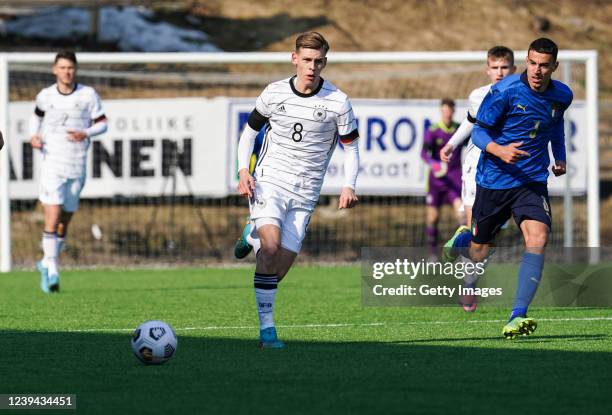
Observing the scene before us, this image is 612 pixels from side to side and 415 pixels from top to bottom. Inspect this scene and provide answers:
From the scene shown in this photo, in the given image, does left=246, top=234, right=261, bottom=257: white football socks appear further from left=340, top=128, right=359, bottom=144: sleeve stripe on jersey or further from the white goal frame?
the white goal frame

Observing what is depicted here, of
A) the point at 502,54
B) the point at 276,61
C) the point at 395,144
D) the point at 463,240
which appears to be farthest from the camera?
the point at 395,144

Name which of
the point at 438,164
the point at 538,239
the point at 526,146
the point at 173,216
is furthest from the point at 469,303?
the point at 173,216

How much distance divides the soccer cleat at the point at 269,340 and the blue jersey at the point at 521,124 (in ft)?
6.38

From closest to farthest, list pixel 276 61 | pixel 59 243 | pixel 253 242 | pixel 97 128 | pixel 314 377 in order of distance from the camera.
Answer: pixel 314 377 → pixel 253 242 → pixel 97 128 → pixel 59 243 → pixel 276 61

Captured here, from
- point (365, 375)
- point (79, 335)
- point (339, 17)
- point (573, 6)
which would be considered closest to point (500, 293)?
point (79, 335)

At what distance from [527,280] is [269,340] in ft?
6.15

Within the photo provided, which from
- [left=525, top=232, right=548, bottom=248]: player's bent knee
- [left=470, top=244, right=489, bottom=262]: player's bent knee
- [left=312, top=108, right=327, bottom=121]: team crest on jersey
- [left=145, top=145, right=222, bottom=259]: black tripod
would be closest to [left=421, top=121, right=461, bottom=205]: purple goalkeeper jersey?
[left=145, top=145, right=222, bottom=259]: black tripod

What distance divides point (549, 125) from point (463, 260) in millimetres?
2473

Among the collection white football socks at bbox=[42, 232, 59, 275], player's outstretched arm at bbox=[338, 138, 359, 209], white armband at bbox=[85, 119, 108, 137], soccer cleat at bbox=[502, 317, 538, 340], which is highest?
white armband at bbox=[85, 119, 108, 137]

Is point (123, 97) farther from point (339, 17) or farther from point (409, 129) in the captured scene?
point (339, 17)

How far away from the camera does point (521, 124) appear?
8.74 metres

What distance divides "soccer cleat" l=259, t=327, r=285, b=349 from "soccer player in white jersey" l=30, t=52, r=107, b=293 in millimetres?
5867

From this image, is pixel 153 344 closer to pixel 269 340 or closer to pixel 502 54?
pixel 269 340

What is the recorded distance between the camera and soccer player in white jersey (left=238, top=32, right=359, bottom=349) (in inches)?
329
